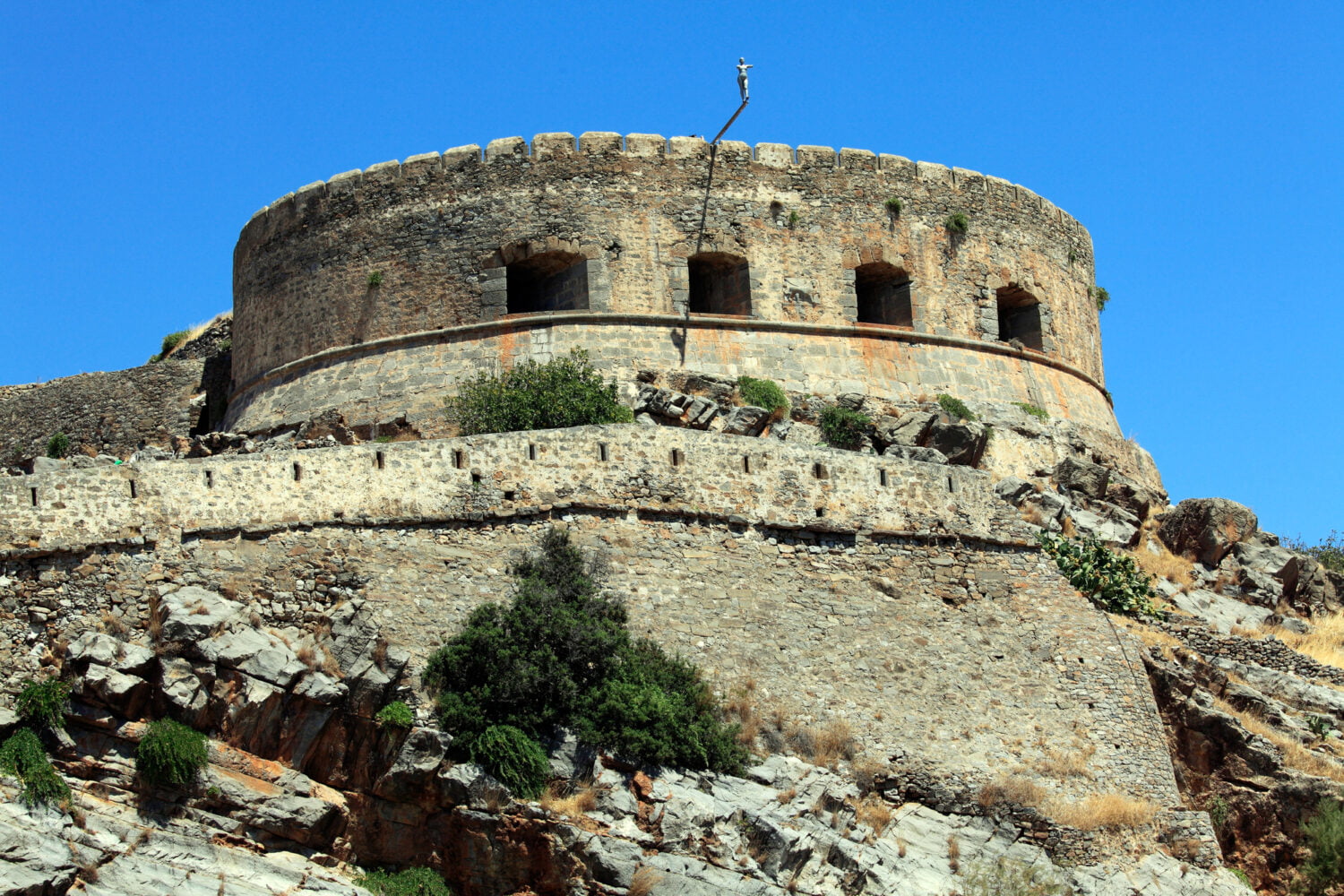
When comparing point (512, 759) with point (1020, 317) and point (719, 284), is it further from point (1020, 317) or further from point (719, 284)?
point (1020, 317)

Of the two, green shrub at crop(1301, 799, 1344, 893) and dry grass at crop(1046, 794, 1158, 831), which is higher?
dry grass at crop(1046, 794, 1158, 831)

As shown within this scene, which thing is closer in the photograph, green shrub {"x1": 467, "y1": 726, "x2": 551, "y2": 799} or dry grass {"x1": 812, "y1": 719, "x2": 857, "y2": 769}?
green shrub {"x1": 467, "y1": 726, "x2": 551, "y2": 799}

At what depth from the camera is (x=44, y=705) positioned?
18.8 m

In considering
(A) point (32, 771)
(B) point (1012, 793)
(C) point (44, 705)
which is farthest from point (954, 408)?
(A) point (32, 771)

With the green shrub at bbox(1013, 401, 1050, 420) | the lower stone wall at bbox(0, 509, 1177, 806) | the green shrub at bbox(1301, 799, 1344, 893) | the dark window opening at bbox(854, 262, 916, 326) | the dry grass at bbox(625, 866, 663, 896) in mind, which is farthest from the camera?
the green shrub at bbox(1013, 401, 1050, 420)

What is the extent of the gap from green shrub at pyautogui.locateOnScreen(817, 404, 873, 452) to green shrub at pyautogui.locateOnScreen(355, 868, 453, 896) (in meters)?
10.6

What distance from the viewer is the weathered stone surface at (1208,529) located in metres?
28.0

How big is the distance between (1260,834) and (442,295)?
13.7 m

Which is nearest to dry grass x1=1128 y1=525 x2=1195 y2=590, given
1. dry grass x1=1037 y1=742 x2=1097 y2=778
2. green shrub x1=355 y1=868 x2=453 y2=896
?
dry grass x1=1037 y1=742 x2=1097 y2=778

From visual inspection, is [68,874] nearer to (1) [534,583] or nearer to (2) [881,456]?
(1) [534,583]

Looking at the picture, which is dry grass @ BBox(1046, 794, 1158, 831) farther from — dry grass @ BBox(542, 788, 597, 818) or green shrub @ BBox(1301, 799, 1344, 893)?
dry grass @ BBox(542, 788, 597, 818)

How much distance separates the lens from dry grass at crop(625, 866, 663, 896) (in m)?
19.0

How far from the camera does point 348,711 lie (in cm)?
2012

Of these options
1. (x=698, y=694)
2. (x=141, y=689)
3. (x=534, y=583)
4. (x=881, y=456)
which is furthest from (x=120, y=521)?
(x=881, y=456)
